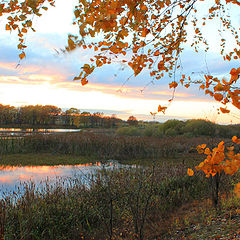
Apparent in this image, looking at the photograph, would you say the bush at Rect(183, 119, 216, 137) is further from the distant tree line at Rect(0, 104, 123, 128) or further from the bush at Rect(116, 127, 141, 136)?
the distant tree line at Rect(0, 104, 123, 128)

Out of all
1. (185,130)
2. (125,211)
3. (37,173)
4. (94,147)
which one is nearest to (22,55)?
(125,211)

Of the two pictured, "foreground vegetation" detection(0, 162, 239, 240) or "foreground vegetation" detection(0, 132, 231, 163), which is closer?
"foreground vegetation" detection(0, 162, 239, 240)

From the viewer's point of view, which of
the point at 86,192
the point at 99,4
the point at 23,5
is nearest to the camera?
the point at 99,4

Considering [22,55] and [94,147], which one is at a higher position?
[22,55]

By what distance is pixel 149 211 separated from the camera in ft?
15.2

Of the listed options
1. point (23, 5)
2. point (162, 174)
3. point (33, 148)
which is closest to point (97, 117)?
point (33, 148)

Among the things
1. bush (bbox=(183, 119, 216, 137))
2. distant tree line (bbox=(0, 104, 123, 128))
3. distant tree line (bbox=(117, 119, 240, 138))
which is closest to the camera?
distant tree line (bbox=(117, 119, 240, 138))

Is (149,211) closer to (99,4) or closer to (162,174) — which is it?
(162,174)

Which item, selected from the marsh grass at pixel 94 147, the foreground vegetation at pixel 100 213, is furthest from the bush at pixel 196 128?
the foreground vegetation at pixel 100 213

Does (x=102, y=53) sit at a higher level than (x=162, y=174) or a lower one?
higher

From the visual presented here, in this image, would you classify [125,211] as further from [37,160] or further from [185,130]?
[185,130]

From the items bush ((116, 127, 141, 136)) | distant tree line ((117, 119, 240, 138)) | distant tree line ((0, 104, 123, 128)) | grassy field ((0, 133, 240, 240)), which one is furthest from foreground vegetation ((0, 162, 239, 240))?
distant tree line ((0, 104, 123, 128))

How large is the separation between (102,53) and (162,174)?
587 centimetres

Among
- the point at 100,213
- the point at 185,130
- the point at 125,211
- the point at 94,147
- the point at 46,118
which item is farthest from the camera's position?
the point at 46,118
